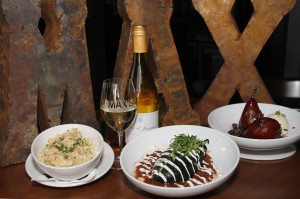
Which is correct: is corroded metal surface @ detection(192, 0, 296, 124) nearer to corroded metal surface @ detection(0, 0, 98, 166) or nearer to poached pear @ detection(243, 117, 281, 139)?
poached pear @ detection(243, 117, 281, 139)

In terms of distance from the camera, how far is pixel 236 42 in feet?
3.77

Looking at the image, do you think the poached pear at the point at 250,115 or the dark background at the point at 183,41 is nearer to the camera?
the poached pear at the point at 250,115

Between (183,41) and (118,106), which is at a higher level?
(118,106)

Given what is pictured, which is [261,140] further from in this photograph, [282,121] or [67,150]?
[67,150]

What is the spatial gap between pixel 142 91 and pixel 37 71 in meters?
0.30

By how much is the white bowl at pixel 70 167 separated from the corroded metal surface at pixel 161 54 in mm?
209

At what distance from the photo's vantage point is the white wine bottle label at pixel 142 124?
0.98 meters

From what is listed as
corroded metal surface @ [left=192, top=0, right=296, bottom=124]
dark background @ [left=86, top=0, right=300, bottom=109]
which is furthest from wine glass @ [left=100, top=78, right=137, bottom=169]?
dark background @ [left=86, top=0, right=300, bottom=109]

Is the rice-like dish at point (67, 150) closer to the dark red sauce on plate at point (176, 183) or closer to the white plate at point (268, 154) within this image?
the dark red sauce on plate at point (176, 183)

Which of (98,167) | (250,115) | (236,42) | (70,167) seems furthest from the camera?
(236,42)

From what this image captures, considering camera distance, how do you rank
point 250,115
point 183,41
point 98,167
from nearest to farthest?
point 98,167 < point 250,115 < point 183,41

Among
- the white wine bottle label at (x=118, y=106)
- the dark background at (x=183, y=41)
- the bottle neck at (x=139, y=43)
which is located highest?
the bottle neck at (x=139, y=43)

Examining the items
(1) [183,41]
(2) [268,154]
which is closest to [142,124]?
(2) [268,154]

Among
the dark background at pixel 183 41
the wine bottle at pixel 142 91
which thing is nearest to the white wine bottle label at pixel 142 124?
the wine bottle at pixel 142 91
